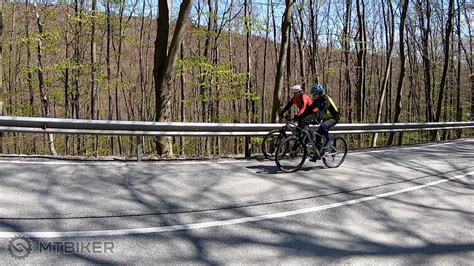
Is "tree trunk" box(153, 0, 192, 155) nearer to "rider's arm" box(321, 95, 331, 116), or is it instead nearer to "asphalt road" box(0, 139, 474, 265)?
"asphalt road" box(0, 139, 474, 265)

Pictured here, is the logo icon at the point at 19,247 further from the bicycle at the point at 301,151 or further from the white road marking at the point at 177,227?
the bicycle at the point at 301,151

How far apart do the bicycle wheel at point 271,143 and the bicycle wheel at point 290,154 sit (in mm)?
486

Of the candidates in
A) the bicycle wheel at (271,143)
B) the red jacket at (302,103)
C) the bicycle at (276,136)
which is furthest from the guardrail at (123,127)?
the red jacket at (302,103)

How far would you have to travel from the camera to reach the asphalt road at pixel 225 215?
3760mm

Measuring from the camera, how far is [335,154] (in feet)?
27.4

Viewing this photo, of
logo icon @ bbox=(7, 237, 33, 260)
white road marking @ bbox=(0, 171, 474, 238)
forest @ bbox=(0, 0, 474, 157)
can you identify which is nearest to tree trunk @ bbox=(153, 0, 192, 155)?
forest @ bbox=(0, 0, 474, 157)

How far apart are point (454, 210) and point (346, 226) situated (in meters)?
2.22

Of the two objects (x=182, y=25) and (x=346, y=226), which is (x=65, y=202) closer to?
(x=346, y=226)

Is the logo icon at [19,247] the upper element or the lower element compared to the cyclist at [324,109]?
lower

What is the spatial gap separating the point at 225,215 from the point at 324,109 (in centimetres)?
431

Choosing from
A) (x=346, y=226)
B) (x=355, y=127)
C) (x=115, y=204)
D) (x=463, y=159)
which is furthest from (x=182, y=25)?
(x=463, y=159)

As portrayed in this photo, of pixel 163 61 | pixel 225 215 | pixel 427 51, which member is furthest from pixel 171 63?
pixel 427 51

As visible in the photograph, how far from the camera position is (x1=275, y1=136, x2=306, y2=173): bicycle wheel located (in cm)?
747

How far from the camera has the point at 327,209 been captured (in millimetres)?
5246
